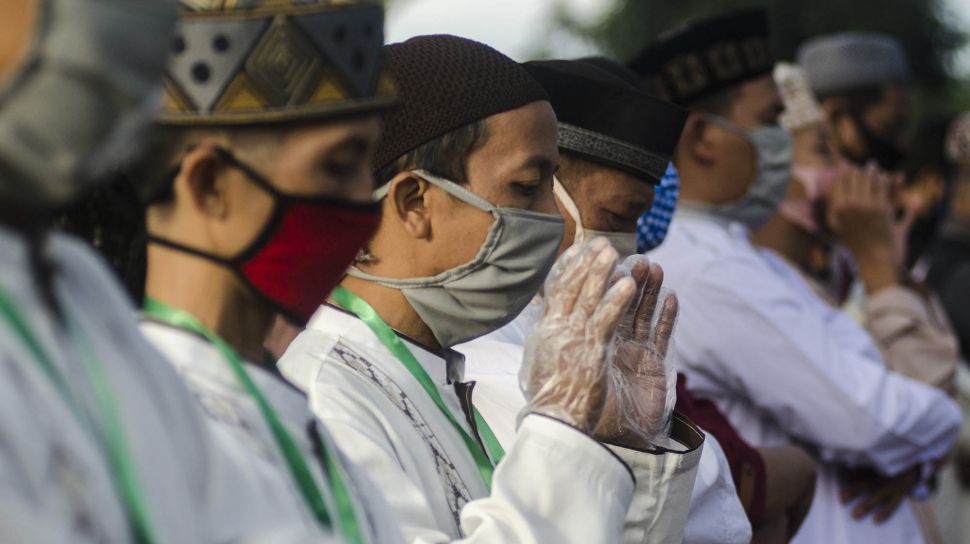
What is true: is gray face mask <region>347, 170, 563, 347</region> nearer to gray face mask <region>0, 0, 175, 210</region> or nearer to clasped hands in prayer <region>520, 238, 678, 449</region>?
clasped hands in prayer <region>520, 238, 678, 449</region>

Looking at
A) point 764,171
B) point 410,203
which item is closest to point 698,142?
point 764,171

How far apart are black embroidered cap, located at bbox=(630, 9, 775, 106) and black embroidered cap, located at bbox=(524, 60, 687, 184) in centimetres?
181

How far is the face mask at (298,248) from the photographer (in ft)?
6.66

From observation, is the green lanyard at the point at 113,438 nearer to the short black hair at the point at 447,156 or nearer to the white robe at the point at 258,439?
the white robe at the point at 258,439

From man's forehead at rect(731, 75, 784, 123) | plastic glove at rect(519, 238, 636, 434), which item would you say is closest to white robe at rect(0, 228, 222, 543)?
plastic glove at rect(519, 238, 636, 434)

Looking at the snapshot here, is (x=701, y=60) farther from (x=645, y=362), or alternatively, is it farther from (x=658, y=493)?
(x=658, y=493)

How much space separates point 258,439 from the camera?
1.91m

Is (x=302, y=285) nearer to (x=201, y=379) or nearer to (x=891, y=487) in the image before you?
(x=201, y=379)

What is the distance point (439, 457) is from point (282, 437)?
3.20ft

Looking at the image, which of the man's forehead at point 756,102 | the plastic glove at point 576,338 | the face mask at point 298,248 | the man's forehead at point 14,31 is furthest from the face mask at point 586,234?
the man's forehead at point 14,31

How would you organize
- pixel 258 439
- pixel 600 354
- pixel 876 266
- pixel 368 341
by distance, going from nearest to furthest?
pixel 258 439 < pixel 600 354 < pixel 368 341 < pixel 876 266

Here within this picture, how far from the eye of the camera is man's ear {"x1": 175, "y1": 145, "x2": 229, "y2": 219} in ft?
6.59

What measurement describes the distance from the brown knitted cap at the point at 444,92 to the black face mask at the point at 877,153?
5107 mm

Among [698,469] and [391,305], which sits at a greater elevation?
[391,305]
